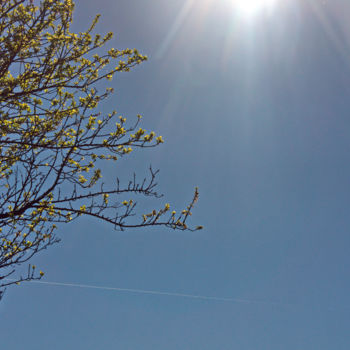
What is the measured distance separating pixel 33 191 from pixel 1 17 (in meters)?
A: 3.29

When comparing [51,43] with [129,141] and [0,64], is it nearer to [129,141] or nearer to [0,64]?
[0,64]

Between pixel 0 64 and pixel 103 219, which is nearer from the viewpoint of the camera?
pixel 103 219

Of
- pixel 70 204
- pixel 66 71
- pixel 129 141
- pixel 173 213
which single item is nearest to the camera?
pixel 173 213

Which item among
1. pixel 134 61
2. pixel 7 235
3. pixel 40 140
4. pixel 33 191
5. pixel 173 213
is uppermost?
pixel 134 61

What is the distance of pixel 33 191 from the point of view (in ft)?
18.3

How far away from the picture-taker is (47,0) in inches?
244

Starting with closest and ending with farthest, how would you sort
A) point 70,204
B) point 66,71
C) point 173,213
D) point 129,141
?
point 173,213, point 70,204, point 129,141, point 66,71

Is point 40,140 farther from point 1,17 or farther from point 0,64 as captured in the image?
point 1,17

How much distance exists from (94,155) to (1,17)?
2.98 meters

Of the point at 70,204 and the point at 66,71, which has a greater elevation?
the point at 66,71

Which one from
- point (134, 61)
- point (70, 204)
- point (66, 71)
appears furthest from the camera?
point (134, 61)

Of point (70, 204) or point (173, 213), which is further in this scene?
point (70, 204)

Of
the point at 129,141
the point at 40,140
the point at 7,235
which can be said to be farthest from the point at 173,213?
the point at 7,235

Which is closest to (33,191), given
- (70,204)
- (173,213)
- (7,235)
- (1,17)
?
(70,204)
